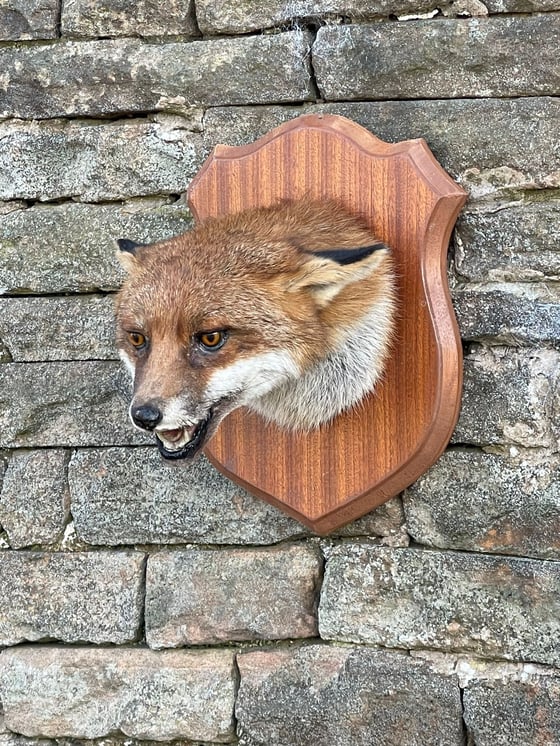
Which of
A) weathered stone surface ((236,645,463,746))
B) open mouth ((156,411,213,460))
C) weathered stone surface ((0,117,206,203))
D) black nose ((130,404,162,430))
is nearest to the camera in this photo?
black nose ((130,404,162,430))

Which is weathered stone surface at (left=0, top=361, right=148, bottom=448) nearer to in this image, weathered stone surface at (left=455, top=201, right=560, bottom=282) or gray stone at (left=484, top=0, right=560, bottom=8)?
weathered stone surface at (left=455, top=201, right=560, bottom=282)

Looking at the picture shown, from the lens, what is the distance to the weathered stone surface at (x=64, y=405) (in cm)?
250

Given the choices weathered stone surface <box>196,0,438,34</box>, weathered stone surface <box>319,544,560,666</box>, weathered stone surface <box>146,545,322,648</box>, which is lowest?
weathered stone surface <box>146,545,322,648</box>

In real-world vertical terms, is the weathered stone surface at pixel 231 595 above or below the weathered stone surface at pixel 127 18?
below

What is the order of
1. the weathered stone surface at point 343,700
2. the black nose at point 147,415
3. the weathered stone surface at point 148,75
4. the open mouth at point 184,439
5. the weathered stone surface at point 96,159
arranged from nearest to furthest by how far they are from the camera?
the black nose at point 147,415
the open mouth at point 184,439
the weathered stone surface at point 343,700
the weathered stone surface at point 148,75
the weathered stone surface at point 96,159

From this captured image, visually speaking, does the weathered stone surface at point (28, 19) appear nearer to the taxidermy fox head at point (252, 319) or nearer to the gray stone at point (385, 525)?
the taxidermy fox head at point (252, 319)

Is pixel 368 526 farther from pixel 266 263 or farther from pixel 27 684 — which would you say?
pixel 27 684

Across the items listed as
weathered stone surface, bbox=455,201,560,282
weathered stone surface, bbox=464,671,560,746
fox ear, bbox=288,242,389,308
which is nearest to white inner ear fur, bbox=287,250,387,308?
fox ear, bbox=288,242,389,308

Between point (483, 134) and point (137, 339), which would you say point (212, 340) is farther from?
point (483, 134)

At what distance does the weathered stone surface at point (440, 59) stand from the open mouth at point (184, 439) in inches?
37.1

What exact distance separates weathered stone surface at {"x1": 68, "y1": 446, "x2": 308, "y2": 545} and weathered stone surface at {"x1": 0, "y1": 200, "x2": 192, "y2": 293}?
478mm

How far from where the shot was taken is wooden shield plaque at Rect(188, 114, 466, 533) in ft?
6.84

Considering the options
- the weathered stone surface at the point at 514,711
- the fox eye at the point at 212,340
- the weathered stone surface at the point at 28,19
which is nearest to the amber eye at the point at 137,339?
the fox eye at the point at 212,340

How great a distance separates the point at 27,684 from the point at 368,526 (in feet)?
3.41
